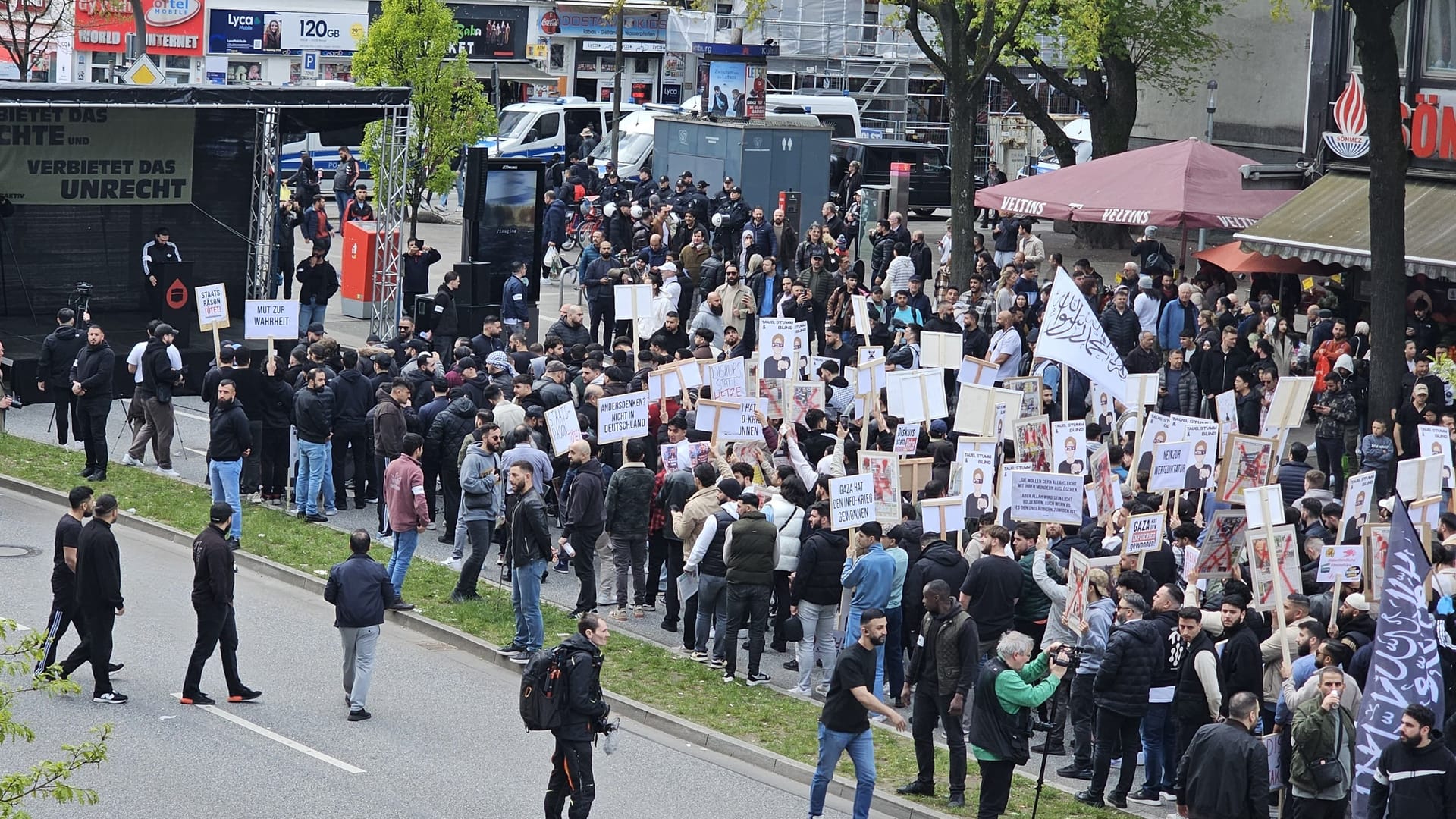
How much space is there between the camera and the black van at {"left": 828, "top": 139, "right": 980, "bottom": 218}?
42250mm

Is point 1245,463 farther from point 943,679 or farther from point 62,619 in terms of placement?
point 62,619

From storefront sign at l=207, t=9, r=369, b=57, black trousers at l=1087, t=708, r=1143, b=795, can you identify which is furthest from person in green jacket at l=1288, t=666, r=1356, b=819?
storefront sign at l=207, t=9, r=369, b=57

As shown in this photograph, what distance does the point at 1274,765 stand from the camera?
11.4 m

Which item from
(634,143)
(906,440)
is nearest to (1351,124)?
(906,440)

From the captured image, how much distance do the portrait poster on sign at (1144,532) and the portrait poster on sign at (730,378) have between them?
4620 mm

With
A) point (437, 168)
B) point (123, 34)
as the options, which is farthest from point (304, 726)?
point (123, 34)

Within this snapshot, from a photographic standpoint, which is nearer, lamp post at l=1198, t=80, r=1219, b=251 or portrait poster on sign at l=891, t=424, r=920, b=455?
portrait poster on sign at l=891, t=424, r=920, b=455

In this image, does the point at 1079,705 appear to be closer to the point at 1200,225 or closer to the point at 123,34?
the point at 1200,225

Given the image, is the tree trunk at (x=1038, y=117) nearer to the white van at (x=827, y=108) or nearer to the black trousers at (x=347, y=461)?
the white van at (x=827, y=108)

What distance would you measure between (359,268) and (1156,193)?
1264cm

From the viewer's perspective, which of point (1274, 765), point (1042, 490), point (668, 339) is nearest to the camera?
point (1274, 765)

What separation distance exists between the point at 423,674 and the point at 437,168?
2030 centimetres

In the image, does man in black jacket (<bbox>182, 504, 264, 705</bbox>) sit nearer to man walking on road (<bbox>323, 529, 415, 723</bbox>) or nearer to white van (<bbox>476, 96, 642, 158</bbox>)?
man walking on road (<bbox>323, 529, 415, 723</bbox>)

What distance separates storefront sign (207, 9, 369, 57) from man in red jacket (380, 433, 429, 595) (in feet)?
137
